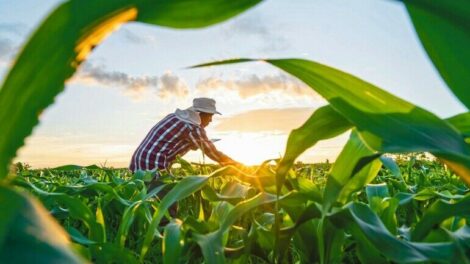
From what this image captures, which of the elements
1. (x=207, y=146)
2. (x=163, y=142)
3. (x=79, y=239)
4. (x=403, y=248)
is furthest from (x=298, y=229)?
(x=163, y=142)

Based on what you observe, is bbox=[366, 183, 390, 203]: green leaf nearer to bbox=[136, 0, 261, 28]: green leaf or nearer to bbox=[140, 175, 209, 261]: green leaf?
bbox=[140, 175, 209, 261]: green leaf

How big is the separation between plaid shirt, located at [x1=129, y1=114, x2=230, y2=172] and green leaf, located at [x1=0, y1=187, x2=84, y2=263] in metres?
5.92

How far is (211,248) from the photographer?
1.04 metres

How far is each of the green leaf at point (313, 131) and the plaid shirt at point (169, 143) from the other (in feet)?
17.7

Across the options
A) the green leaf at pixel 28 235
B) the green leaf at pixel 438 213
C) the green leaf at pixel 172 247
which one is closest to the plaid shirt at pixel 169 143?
the green leaf at pixel 172 247

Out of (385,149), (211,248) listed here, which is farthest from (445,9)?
(211,248)

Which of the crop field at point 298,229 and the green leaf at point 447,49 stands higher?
the green leaf at point 447,49

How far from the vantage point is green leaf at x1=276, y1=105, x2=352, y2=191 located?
86 centimetres

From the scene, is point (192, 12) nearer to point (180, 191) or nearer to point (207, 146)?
point (180, 191)

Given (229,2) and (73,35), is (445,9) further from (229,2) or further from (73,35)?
(73,35)

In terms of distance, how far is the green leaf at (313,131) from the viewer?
86 centimetres

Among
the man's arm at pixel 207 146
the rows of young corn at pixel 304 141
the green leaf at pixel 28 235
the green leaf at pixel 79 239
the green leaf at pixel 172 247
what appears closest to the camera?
the green leaf at pixel 28 235

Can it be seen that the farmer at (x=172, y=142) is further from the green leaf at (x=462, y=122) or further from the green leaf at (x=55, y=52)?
the green leaf at (x=55, y=52)

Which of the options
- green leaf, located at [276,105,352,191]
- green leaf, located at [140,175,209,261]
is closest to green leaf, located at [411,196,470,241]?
green leaf, located at [276,105,352,191]
